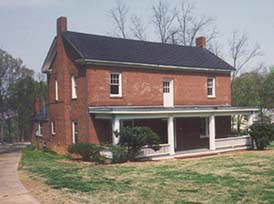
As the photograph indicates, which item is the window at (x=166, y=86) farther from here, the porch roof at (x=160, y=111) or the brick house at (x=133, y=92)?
the porch roof at (x=160, y=111)

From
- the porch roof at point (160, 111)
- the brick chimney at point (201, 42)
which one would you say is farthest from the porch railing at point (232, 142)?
the brick chimney at point (201, 42)

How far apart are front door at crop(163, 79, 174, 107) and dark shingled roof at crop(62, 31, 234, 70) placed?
1.40 meters

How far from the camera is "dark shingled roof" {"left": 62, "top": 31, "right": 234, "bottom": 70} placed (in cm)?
2336

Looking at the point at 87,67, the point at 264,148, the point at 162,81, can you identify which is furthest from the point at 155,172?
the point at 264,148

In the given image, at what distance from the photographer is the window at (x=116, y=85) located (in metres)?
23.3

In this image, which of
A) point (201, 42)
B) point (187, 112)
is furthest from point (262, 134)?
point (201, 42)

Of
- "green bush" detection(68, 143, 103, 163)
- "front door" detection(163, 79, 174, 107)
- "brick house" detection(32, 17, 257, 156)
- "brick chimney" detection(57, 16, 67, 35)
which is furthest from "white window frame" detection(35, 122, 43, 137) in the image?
"green bush" detection(68, 143, 103, 163)

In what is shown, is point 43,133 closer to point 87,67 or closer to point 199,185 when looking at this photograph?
point 87,67

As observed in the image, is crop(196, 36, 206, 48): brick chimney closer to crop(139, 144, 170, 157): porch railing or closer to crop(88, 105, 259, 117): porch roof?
crop(88, 105, 259, 117): porch roof

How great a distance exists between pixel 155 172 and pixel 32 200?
6.64 m

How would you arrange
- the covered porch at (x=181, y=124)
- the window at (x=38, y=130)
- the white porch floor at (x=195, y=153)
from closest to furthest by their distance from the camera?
1. the covered porch at (x=181, y=124)
2. the white porch floor at (x=195, y=153)
3. the window at (x=38, y=130)

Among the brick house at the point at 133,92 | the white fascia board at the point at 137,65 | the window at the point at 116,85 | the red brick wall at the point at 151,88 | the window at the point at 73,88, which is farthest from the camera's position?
the window at the point at 73,88

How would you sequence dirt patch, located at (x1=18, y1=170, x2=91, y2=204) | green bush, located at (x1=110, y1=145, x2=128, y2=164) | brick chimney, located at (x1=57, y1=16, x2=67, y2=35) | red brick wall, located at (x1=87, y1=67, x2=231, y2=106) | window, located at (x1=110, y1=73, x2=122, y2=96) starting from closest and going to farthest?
dirt patch, located at (x1=18, y1=170, x2=91, y2=204)
green bush, located at (x1=110, y1=145, x2=128, y2=164)
red brick wall, located at (x1=87, y1=67, x2=231, y2=106)
window, located at (x1=110, y1=73, x2=122, y2=96)
brick chimney, located at (x1=57, y1=16, x2=67, y2=35)

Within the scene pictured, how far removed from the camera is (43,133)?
31.3 m
